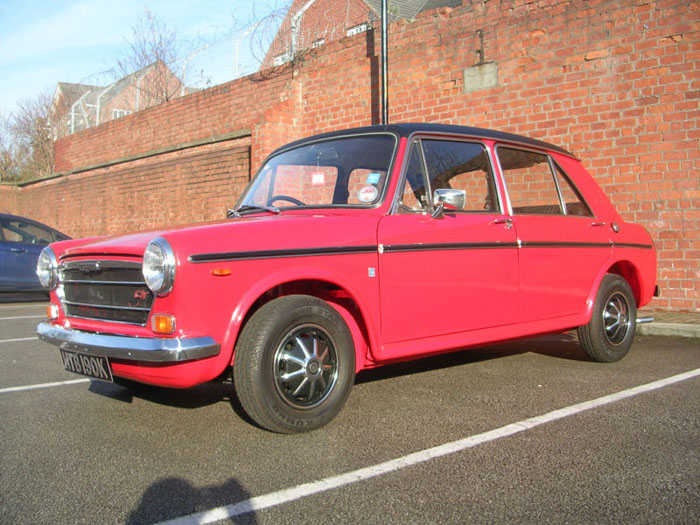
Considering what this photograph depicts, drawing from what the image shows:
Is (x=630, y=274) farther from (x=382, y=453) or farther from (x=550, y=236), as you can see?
(x=382, y=453)

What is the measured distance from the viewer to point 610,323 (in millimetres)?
5441

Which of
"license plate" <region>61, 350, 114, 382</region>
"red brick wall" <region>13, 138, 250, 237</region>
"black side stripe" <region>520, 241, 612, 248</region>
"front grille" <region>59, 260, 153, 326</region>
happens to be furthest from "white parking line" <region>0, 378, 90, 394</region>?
Result: "red brick wall" <region>13, 138, 250, 237</region>

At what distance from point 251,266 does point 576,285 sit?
2842 mm

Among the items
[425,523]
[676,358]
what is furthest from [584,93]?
[425,523]

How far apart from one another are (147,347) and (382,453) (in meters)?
1.26

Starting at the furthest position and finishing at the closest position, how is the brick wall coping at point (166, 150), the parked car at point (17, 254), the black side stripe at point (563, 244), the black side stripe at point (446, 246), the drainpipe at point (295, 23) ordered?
the brick wall coping at point (166, 150), the drainpipe at point (295, 23), the parked car at point (17, 254), the black side stripe at point (563, 244), the black side stripe at point (446, 246)

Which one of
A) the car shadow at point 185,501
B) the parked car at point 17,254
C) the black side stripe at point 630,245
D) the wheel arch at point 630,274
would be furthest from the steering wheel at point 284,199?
the parked car at point 17,254

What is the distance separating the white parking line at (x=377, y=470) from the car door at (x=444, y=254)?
30.6 inches

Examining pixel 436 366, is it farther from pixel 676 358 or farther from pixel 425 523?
pixel 425 523

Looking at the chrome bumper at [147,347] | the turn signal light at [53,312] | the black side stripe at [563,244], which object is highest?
the black side stripe at [563,244]

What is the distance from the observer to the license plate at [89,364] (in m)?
3.44

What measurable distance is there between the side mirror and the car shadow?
2123 mm

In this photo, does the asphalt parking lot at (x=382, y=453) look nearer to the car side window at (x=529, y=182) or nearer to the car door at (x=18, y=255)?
the car side window at (x=529, y=182)

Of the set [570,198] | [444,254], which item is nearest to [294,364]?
[444,254]
